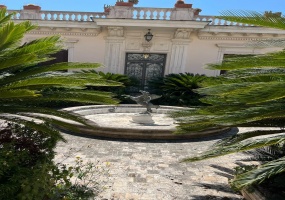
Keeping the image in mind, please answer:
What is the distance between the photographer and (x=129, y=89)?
1344cm

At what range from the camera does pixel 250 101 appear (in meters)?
2.00

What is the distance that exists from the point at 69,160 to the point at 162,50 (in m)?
10.1

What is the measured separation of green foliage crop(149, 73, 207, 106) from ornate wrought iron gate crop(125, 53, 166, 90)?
1.59 m

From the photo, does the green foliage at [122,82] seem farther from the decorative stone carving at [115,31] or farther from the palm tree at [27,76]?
the palm tree at [27,76]

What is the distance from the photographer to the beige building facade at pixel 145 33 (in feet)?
41.1

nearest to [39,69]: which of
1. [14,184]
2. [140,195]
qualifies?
[14,184]

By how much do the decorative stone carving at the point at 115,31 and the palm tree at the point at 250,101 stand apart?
1065 centimetres

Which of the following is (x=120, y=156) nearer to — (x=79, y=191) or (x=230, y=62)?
(x=79, y=191)

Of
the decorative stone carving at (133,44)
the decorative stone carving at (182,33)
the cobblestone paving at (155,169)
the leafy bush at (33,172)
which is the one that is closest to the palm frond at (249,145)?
the cobblestone paving at (155,169)

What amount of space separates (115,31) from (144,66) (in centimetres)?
257

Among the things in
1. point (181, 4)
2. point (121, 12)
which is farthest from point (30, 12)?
point (181, 4)

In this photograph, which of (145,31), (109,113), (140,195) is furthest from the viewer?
(145,31)

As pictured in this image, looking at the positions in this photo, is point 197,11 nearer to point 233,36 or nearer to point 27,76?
point 233,36

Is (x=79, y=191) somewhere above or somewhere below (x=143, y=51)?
below
